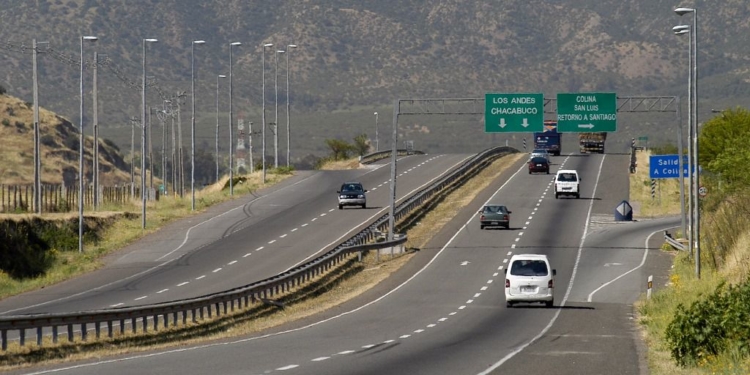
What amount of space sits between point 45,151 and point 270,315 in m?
105

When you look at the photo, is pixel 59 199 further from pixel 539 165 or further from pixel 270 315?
pixel 270 315

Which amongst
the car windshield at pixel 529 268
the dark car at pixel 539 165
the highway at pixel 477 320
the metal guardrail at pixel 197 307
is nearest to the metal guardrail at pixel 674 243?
the highway at pixel 477 320

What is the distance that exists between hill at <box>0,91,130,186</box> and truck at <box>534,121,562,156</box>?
45.9m

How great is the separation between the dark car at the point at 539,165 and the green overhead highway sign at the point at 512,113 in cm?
3176

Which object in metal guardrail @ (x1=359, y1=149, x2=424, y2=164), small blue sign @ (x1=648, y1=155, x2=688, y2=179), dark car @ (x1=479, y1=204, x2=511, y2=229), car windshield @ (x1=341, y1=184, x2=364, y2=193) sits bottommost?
dark car @ (x1=479, y1=204, x2=511, y2=229)

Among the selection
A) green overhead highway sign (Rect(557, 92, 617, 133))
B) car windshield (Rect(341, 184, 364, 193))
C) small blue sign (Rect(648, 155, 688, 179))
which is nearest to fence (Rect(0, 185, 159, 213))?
car windshield (Rect(341, 184, 364, 193))

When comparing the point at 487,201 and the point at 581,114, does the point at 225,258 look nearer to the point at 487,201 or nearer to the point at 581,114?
the point at 581,114

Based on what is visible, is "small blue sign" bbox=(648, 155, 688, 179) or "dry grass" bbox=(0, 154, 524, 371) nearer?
"dry grass" bbox=(0, 154, 524, 371)

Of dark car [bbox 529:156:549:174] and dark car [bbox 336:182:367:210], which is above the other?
dark car [bbox 529:156:549:174]

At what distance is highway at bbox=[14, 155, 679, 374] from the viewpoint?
2603 cm

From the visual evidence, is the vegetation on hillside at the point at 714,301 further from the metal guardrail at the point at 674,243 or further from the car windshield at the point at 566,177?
the car windshield at the point at 566,177

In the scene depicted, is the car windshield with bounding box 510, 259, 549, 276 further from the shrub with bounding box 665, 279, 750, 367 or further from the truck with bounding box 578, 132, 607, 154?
the truck with bounding box 578, 132, 607, 154

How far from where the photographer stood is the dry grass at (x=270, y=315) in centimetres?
2823

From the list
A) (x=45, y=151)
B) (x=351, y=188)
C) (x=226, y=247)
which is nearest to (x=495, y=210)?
(x=351, y=188)
